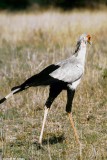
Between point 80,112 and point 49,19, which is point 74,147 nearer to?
point 80,112

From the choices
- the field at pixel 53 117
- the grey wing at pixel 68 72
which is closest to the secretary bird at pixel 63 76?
the grey wing at pixel 68 72

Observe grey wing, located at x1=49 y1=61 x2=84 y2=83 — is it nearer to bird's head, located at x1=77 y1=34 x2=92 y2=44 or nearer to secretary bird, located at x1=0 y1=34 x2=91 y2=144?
secretary bird, located at x1=0 y1=34 x2=91 y2=144

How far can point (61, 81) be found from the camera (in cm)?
533

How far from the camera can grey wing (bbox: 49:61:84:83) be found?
5.32 m

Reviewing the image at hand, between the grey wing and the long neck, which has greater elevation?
the long neck

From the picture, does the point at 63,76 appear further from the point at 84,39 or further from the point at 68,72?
the point at 84,39

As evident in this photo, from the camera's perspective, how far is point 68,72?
212 inches

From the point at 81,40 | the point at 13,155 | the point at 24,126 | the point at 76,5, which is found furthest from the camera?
the point at 76,5

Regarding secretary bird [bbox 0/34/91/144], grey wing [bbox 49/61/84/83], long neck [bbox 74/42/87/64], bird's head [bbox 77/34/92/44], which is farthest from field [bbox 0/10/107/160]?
bird's head [bbox 77/34/92/44]

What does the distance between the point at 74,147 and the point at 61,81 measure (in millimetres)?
631

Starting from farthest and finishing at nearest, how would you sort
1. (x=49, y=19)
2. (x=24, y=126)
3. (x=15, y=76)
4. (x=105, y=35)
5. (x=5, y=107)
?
(x=49, y=19), (x=105, y=35), (x=15, y=76), (x=5, y=107), (x=24, y=126)

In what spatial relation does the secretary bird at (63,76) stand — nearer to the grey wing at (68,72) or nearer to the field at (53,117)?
the grey wing at (68,72)

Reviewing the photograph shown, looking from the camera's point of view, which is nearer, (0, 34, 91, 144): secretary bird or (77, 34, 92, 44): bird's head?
(0, 34, 91, 144): secretary bird

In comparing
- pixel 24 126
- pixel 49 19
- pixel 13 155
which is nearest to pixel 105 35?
pixel 49 19
